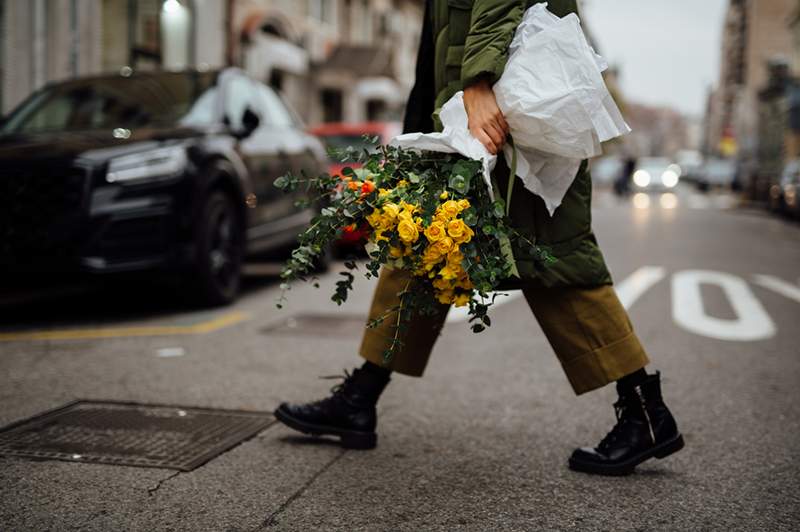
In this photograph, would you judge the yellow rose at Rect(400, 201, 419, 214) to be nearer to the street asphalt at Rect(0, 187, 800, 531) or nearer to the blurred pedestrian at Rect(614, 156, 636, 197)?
the street asphalt at Rect(0, 187, 800, 531)

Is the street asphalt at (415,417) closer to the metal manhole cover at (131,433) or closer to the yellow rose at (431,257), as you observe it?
the metal manhole cover at (131,433)

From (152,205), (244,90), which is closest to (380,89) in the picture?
(244,90)

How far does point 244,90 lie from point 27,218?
2.64 meters

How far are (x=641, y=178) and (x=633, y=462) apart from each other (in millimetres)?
38128

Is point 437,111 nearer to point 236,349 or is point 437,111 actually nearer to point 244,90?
point 236,349

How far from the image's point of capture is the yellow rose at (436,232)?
2514 millimetres

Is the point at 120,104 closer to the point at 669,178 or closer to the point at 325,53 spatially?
the point at 325,53

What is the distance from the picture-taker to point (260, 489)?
9.69 ft

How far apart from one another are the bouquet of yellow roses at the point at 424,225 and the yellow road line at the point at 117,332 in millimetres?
3292

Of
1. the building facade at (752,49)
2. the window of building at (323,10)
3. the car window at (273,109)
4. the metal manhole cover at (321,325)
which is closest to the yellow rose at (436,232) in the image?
the metal manhole cover at (321,325)

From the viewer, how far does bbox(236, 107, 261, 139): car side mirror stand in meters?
7.05

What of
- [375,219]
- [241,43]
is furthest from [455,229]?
[241,43]

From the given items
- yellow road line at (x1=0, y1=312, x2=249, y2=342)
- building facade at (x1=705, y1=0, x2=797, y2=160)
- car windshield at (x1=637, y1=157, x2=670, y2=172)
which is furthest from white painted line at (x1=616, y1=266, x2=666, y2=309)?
building facade at (x1=705, y1=0, x2=797, y2=160)

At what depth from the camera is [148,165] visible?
6.15 meters
